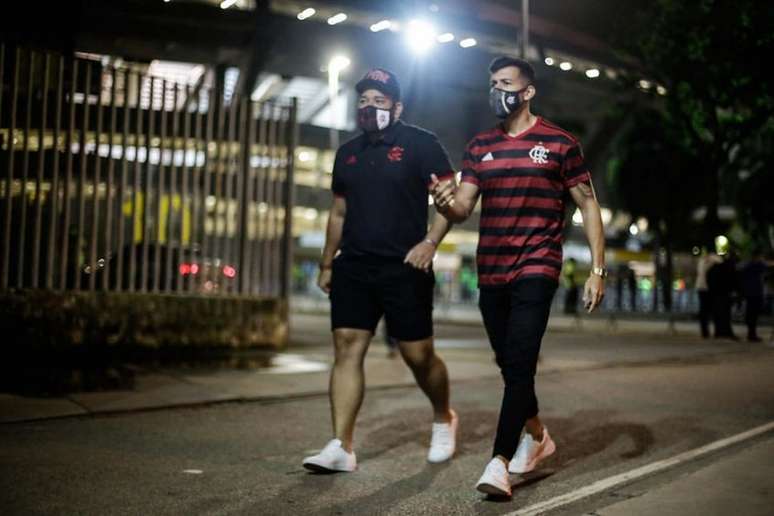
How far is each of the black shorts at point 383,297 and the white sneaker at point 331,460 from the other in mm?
627

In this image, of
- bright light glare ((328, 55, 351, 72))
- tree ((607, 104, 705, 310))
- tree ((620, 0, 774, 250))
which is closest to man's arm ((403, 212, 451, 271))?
tree ((620, 0, 774, 250))

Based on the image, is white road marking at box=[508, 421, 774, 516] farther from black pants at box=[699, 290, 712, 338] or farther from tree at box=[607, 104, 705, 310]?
tree at box=[607, 104, 705, 310]

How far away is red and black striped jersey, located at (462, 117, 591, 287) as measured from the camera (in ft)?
14.6

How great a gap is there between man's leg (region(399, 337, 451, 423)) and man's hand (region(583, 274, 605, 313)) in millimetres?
915

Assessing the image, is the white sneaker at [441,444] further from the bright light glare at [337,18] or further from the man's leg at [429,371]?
the bright light glare at [337,18]

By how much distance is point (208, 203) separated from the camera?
11.2 metres

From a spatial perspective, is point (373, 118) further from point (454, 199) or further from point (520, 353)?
point (520, 353)

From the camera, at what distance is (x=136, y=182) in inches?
412

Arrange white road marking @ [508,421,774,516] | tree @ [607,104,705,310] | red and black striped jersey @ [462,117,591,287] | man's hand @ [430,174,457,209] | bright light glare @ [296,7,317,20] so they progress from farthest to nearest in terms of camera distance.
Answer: tree @ [607,104,705,310], bright light glare @ [296,7,317,20], man's hand @ [430,174,457,209], red and black striped jersey @ [462,117,591,287], white road marking @ [508,421,774,516]

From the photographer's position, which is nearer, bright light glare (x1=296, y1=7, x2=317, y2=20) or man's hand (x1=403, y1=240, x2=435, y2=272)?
man's hand (x1=403, y1=240, x2=435, y2=272)

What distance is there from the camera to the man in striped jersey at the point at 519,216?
14.3 ft

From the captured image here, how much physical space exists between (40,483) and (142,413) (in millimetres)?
2407

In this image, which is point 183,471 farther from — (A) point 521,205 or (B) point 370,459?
(A) point 521,205

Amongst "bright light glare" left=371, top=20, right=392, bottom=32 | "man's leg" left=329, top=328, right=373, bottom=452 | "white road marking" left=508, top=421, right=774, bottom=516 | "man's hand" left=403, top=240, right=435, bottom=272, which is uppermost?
"bright light glare" left=371, top=20, right=392, bottom=32
